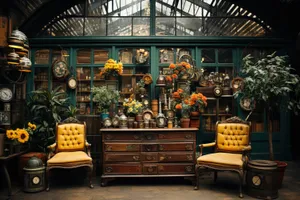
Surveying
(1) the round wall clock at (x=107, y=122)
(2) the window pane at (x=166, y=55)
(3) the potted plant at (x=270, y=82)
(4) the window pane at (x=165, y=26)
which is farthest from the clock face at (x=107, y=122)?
(3) the potted plant at (x=270, y=82)

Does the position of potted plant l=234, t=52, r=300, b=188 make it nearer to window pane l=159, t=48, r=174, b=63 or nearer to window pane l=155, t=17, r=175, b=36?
window pane l=159, t=48, r=174, b=63

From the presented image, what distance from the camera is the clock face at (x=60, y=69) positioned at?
597 cm

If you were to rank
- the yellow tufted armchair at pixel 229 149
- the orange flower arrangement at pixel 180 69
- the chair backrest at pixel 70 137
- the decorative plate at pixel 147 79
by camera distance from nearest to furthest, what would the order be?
1. the yellow tufted armchair at pixel 229 149
2. the chair backrest at pixel 70 137
3. the orange flower arrangement at pixel 180 69
4. the decorative plate at pixel 147 79

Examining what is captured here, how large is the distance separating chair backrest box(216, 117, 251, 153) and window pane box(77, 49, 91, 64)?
11.3ft

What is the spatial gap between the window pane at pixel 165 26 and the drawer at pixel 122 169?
324 centimetres

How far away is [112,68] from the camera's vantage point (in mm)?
5672

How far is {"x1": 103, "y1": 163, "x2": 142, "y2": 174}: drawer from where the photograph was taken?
471cm

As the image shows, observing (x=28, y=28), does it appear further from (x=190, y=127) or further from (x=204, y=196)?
(x=204, y=196)

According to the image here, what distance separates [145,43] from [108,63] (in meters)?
1.07

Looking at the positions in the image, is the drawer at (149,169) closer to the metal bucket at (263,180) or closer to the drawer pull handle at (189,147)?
the drawer pull handle at (189,147)

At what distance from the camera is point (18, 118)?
5.60 meters

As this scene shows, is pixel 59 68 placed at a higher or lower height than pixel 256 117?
higher

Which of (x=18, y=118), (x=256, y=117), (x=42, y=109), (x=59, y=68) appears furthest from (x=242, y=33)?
(x=18, y=118)

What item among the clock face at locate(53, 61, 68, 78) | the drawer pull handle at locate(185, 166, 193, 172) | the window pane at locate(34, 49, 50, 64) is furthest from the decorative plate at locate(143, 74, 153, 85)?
the window pane at locate(34, 49, 50, 64)
